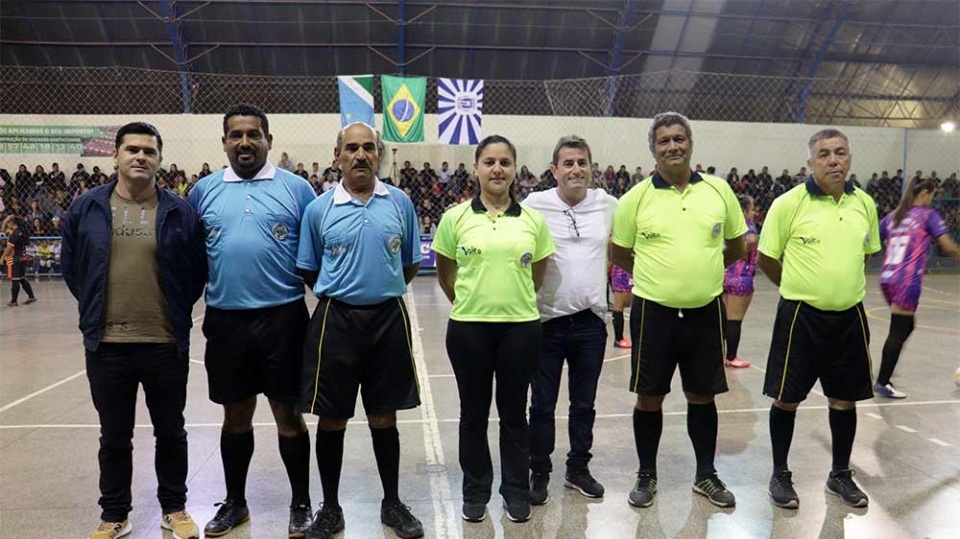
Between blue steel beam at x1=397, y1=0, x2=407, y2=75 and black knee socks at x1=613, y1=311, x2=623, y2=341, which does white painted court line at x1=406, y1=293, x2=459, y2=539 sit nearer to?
black knee socks at x1=613, y1=311, x2=623, y2=341

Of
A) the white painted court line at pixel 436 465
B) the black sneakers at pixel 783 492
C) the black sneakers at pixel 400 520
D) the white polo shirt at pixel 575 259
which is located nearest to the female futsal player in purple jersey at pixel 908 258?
the black sneakers at pixel 783 492

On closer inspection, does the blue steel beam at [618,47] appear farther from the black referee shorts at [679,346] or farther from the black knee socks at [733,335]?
the black referee shorts at [679,346]

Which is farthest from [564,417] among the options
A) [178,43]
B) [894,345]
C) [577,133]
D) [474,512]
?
[178,43]

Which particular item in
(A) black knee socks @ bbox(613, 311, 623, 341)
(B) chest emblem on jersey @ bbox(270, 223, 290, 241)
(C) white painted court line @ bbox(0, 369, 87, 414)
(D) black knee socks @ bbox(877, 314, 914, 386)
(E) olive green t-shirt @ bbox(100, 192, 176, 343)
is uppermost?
(B) chest emblem on jersey @ bbox(270, 223, 290, 241)

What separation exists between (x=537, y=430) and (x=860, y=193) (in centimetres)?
213

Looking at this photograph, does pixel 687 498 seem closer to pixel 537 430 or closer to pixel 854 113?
pixel 537 430

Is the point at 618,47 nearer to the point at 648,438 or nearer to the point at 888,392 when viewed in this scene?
the point at 888,392

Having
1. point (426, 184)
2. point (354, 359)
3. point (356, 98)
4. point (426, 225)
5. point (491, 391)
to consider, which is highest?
point (356, 98)

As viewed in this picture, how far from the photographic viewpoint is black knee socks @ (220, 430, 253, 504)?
10.2ft

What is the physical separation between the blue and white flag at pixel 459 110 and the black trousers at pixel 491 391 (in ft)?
38.1

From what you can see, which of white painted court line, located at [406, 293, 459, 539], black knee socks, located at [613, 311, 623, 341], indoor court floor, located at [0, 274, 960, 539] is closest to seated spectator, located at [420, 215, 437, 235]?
black knee socks, located at [613, 311, 623, 341]

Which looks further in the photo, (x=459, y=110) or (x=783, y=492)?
(x=459, y=110)

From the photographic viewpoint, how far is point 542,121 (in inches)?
688

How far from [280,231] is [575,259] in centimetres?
150
